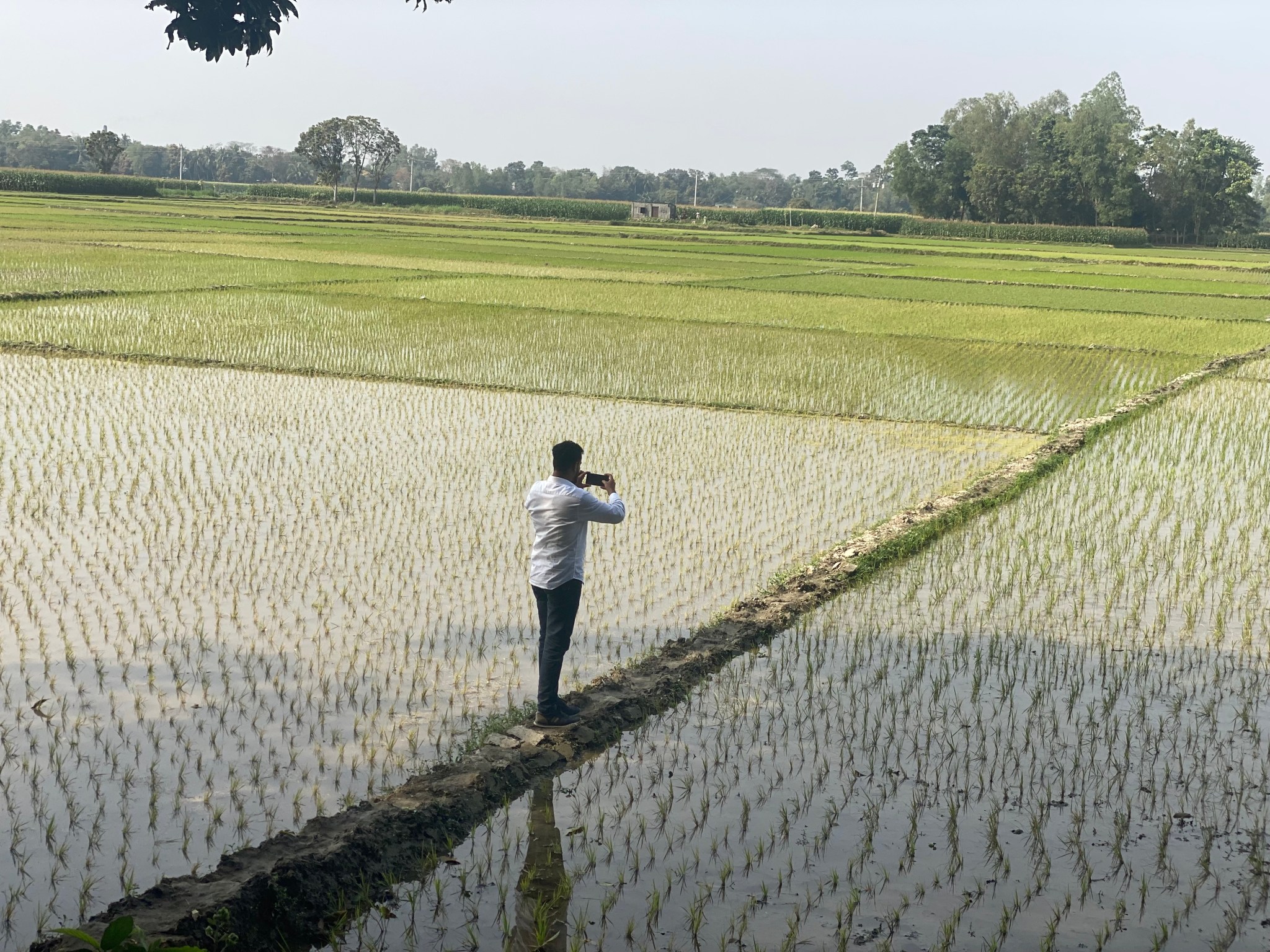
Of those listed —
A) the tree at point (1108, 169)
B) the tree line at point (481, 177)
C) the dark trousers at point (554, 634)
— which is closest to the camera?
the dark trousers at point (554, 634)

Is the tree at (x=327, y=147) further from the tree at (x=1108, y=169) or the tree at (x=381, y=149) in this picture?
the tree at (x=1108, y=169)

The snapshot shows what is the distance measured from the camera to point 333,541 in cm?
685

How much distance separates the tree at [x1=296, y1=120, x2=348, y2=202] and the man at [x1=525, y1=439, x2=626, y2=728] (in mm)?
83139

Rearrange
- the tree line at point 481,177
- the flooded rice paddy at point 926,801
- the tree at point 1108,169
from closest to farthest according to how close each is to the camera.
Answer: the flooded rice paddy at point 926,801 → the tree at point 1108,169 → the tree line at point 481,177

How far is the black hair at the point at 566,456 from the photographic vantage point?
4289mm

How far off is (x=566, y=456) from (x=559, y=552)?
33cm

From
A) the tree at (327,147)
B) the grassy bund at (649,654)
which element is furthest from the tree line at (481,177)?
the grassy bund at (649,654)

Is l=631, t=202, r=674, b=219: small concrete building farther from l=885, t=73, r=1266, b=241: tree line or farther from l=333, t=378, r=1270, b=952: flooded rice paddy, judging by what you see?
l=333, t=378, r=1270, b=952: flooded rice paddy

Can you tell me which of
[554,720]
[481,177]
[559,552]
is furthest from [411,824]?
[481,177]

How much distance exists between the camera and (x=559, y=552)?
4.38 m

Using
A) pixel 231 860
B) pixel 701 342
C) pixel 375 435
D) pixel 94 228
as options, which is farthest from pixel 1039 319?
pixel 94 228

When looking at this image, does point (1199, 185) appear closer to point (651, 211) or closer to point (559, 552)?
point (651, 211)

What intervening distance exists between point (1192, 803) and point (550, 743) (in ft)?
6.73

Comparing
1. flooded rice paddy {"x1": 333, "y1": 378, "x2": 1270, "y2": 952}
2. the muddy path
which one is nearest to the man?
the muddy path
